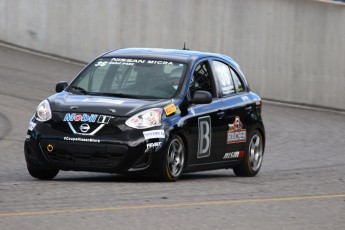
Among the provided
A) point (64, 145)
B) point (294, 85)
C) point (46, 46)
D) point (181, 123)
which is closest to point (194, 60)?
point (181, 123)

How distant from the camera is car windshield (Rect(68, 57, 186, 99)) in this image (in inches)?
481

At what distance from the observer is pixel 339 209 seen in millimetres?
10250

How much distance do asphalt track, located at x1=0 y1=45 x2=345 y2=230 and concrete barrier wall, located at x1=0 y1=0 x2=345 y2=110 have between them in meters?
5.65

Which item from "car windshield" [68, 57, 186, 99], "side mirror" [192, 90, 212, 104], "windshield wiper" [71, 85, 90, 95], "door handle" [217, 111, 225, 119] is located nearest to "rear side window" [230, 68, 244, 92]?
"door handle" [217, 111, 225, 119]

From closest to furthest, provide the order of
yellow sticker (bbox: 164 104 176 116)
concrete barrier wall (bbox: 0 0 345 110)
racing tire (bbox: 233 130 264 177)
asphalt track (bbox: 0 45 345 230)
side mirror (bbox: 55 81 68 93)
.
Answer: asphalt track (bbox: 0 45 345 230)
yellow sticker (bbox: 164 104 176 116)
side mirror (bbox: 55 81 68 93)
racing tire (bbox: 233 130 264 177)
concrete barrier wall (bbox: 0 0 345 110)

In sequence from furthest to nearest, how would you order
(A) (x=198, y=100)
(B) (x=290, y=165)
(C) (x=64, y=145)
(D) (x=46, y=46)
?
(D) (x=46, y=46)
(B) (x=290, y=165)
(A) (x=198, y=100)
(C) (x=64, y=145)

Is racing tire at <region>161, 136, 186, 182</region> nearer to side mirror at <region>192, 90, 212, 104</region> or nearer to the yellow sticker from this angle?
the yellow sticker

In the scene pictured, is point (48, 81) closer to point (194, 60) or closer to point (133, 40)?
point (133, 40)

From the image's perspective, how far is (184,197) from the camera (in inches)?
406

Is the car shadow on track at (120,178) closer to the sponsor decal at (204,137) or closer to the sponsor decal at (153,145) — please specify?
the sponsor decal at (204,137)

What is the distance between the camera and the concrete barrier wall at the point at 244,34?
23.3 meters

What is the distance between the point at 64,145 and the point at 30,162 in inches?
21.6

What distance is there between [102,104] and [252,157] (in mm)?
3191

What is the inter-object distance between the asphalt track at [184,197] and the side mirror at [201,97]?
0.92 meters
